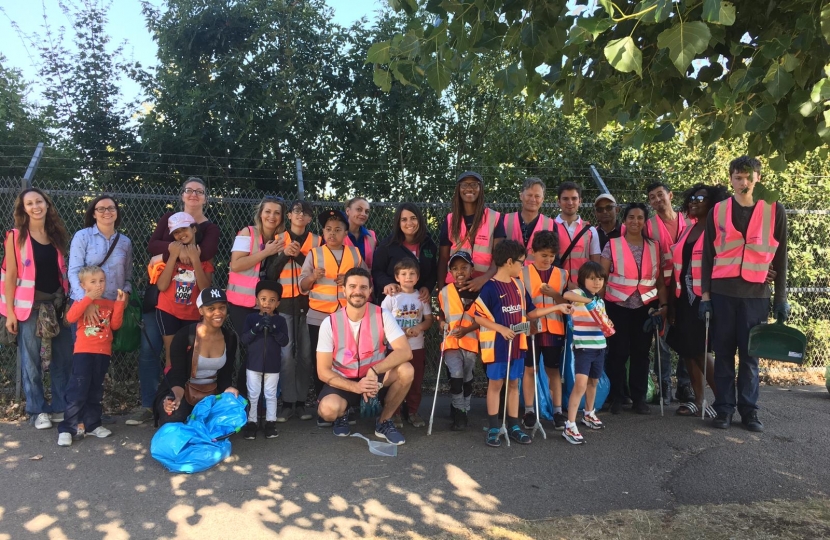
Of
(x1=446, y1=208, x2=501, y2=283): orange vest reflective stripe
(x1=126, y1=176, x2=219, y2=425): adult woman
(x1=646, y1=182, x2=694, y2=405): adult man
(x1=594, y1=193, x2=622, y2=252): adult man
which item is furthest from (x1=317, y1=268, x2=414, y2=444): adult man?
(x1=646, y1=182, x2=694, y2=405): adult man

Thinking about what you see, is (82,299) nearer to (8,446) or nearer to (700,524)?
(8,446)

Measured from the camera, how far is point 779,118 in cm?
314

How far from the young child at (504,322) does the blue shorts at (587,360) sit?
1.63 ft

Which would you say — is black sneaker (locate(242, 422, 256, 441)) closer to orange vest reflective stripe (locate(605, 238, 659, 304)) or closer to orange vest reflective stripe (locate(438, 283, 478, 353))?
orange vest reflective stripe (locate(438, 283, 478, 353))

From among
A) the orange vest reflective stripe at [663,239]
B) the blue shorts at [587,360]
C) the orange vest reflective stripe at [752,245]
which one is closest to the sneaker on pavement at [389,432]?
the blue shorts at [587,360]

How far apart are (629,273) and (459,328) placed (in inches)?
68.1

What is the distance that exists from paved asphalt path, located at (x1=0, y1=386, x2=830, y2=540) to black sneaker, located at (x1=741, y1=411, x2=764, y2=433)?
0.07 metres

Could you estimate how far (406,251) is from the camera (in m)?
5.58

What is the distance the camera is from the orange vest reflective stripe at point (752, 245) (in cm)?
540

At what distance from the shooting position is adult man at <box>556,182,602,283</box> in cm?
587

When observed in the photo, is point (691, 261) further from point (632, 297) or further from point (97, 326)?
point (97, 326)

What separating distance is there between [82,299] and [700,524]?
4668 millimetres

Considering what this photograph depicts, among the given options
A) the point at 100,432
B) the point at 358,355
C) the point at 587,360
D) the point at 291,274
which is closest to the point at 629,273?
the point at 587,360

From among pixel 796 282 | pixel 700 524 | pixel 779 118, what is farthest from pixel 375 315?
pixel 796 282
